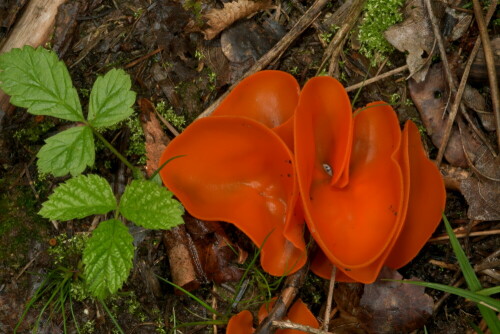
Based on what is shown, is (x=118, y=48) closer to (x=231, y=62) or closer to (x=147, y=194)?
(x=231, y=62)

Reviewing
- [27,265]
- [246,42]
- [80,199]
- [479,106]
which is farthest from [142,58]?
[479,106]

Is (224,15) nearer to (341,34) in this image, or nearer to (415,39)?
(341,34)

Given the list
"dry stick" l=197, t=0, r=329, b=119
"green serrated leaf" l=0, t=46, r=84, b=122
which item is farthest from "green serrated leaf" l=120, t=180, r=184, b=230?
"dry stick" l=197, t=0, r=329, b=119

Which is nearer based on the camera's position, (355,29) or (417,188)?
(417,188)

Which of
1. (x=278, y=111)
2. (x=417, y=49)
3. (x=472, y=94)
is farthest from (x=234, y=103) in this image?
(x=472, y=94)

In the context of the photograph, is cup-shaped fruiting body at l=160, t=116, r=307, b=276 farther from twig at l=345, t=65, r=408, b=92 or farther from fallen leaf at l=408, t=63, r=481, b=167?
fallen leaf at l=408, t=63, r=481, b=167

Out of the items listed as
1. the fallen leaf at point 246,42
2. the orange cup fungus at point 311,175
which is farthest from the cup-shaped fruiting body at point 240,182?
the fallen leaf at point 246,42
